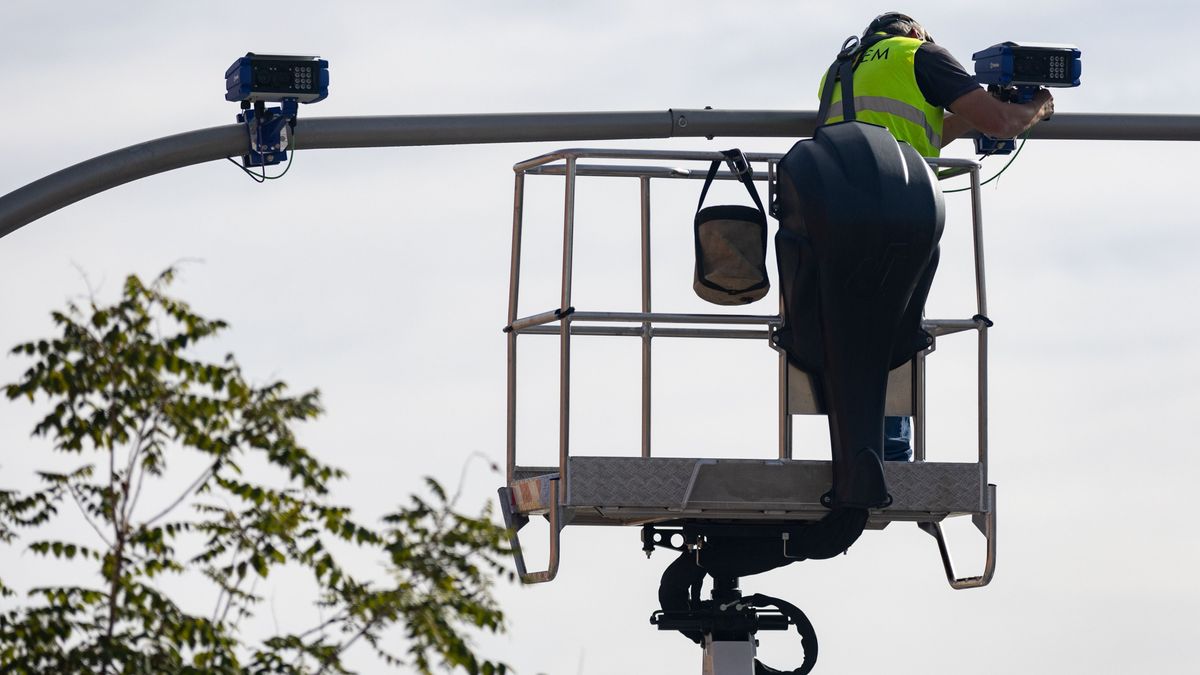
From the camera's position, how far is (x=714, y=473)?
13.6 metres

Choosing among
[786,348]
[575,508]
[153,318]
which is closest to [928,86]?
[786,348]

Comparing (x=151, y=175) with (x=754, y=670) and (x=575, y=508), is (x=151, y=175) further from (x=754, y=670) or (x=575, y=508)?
(x=754, y=670)

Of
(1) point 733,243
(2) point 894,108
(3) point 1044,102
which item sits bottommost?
(1) point 733,243

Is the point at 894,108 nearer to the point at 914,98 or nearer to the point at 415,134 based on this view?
the point at 914,98

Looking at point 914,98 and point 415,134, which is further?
point 415,134

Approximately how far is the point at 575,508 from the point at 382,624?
3498mm

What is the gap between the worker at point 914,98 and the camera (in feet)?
46.0

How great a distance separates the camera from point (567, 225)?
13.6 metres

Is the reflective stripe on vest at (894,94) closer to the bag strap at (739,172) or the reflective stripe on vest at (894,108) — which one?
the reflective stripe on vest at (894,108)

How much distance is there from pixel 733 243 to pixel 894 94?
4.00 feet

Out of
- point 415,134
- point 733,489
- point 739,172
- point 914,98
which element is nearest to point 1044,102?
point 914,98

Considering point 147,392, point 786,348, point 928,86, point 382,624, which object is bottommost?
point 382,624

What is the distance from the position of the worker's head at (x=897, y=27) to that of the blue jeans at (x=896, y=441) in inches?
86.0

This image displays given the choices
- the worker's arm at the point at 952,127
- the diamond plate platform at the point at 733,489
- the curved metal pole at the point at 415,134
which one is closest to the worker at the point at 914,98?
the diamond plate platform at the point at 733,489
